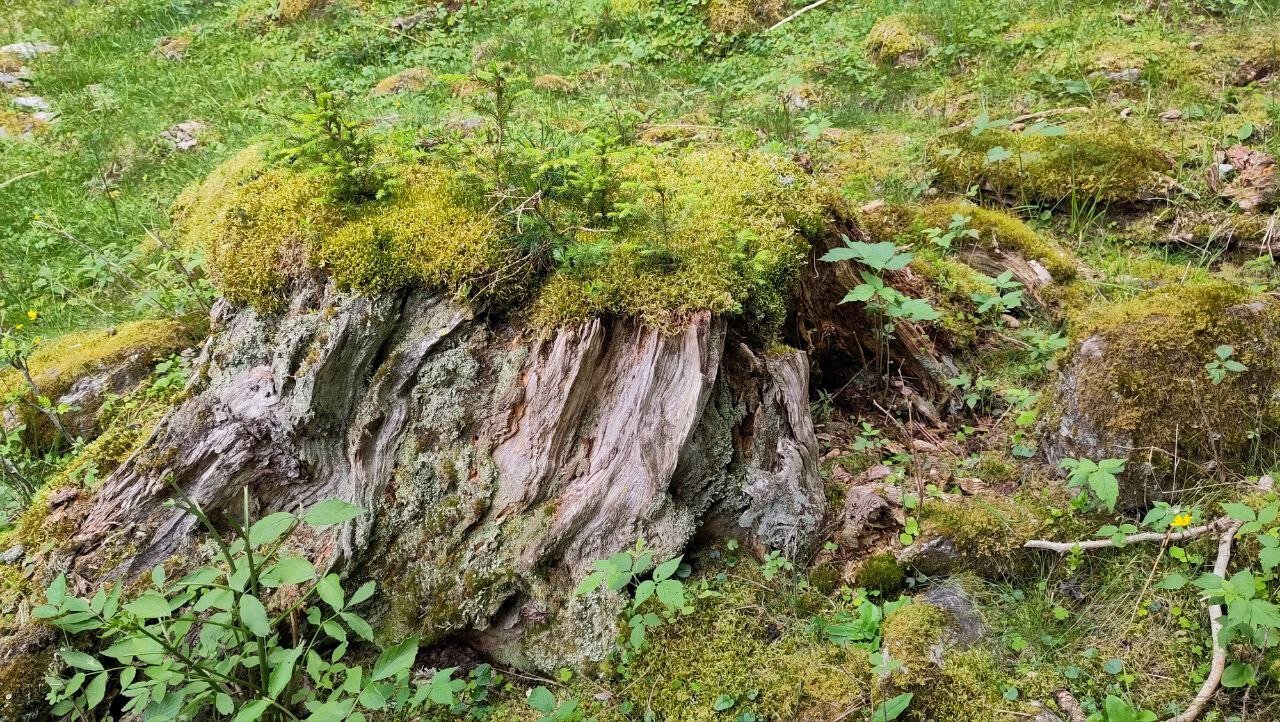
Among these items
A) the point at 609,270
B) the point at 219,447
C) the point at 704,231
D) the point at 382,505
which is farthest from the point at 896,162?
the point at 219,447

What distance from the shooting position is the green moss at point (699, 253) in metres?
2.99

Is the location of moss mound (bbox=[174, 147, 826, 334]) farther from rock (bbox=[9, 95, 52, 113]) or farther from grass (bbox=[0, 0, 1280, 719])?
rock (bbox=[9, 95, 52, 113])

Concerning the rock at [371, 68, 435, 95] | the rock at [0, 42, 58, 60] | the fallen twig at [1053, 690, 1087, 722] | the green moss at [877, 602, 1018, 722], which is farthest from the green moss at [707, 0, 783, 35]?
the rock at [0, 42, 58, 60]

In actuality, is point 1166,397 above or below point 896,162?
below

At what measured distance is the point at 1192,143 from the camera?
4836 millimetres

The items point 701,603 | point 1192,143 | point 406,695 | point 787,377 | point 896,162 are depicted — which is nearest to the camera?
point 406,695

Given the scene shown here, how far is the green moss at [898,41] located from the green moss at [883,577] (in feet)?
17.8

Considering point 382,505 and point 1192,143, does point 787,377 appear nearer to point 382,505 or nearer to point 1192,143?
point 382,505

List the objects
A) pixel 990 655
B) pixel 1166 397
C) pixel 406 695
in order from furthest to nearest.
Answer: pixel 1166 397 < pixel 990 655 < pixel 406 695

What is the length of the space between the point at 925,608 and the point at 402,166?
2.97 metres

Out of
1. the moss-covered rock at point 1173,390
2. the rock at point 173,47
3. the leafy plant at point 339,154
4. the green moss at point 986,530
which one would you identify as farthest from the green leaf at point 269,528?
the rock at point 173,47

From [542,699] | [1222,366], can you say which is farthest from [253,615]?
[1222,366]

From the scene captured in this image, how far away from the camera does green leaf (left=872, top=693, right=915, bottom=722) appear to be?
227cm

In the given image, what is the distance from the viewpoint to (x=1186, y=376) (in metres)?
2.95
